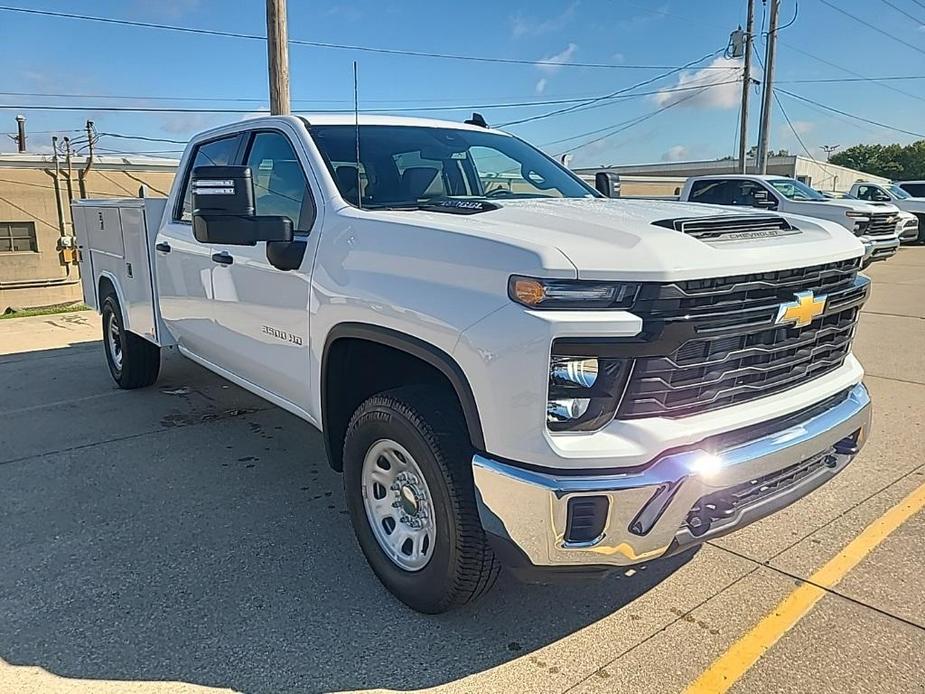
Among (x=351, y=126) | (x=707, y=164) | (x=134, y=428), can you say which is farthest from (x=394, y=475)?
(x=707, y=164)

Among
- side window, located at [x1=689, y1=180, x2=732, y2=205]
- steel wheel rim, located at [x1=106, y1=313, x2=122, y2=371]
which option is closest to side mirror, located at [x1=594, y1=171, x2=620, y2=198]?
steel wheel rim, located at [x1=106, y1=313, x2=122, y2=371]

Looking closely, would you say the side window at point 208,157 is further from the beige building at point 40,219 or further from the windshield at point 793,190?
the beige building at point 40,219

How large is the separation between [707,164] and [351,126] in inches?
1998

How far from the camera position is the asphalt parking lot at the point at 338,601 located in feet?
8.71

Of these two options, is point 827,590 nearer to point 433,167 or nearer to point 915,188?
point 433,167

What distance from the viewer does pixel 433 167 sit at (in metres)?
4.03

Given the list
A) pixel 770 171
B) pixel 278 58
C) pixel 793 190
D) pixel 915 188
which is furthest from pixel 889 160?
pixel 278 58

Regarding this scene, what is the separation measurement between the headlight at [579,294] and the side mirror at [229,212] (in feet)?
4.90

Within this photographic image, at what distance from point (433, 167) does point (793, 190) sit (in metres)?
14.8

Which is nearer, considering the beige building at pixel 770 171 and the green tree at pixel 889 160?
the beige building at pixel 770 171

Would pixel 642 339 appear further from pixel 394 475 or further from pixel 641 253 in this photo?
pixel 394 475

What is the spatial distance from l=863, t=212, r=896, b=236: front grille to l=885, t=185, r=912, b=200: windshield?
9.51 meters

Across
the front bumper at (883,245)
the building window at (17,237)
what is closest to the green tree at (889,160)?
the front bumper at (883,245)

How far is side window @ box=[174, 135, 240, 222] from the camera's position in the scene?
454 centimetres
